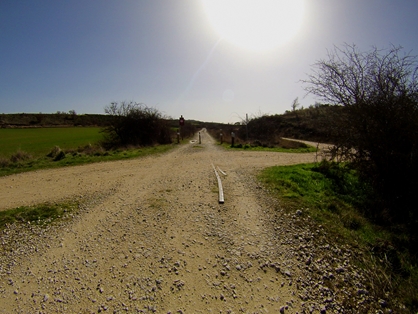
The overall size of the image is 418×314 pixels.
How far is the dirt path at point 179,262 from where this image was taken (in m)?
2.78

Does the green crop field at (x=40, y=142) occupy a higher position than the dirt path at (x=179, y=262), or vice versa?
the green crop field at (x=40, y=142)

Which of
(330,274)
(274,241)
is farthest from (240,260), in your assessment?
(330,274)

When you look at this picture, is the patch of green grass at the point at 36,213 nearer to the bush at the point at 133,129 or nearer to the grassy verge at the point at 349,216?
the grassy verge at the point at 349,216

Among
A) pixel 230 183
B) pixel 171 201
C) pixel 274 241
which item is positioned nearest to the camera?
pixel 274 241

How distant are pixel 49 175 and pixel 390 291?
35.5 ft

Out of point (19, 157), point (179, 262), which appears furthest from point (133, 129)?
point (179, 262)

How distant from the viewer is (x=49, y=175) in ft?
29.7

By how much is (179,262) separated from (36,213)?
3966 mm

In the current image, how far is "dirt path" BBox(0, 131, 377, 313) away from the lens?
9.13 ft

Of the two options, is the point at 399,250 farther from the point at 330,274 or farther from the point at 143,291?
the point at 143,291

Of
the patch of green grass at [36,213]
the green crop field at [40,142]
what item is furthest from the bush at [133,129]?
the patch of green grass at [36,213]

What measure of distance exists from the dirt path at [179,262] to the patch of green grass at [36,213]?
14.1 inches

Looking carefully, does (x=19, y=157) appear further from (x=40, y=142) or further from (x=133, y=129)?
(x=40, y=142)

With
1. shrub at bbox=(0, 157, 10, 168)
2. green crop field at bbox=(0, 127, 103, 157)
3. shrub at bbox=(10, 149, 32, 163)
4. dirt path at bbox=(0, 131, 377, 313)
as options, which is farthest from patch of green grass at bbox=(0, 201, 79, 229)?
green crop field at bbox=(0, 127, 103, 157)
